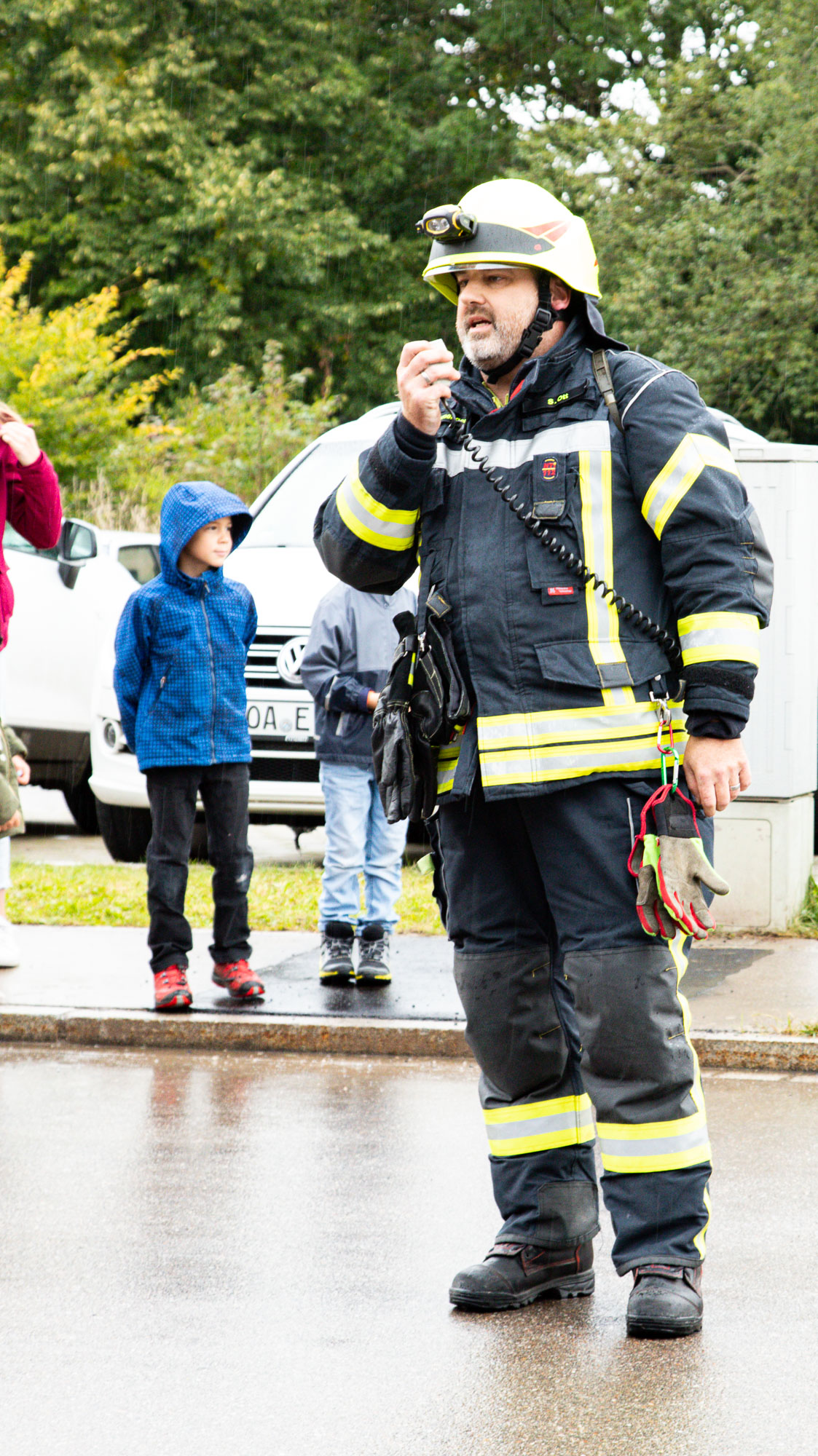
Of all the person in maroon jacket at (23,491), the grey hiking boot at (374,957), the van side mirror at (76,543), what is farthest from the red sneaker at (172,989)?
the van side mirror at (76,543)

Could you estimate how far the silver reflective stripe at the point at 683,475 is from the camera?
3.60m

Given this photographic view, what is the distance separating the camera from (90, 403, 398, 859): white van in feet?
29.5

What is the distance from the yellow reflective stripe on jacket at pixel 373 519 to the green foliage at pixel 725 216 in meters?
20.1

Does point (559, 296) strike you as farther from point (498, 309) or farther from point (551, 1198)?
point (551, 1198)

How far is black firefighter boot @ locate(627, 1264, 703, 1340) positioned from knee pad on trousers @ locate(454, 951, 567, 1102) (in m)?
0.44

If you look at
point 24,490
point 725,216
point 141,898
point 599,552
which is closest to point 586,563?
point 599,552

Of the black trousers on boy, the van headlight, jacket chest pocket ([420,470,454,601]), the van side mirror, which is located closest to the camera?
jacket chest pocket ([420,470,454,601])

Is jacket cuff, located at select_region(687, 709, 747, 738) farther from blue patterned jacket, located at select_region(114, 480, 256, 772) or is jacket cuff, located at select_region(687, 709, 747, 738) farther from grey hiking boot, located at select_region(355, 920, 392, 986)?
grey hiking boot, located at select_region(355, 920, 392, 986)

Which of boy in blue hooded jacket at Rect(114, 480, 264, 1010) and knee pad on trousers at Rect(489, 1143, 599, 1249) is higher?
boy in blue hooded jacket at Rect(114, 480, 264, 1010)

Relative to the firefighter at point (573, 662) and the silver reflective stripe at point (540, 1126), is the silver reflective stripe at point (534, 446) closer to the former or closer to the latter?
the firefighter at point (573, 662)

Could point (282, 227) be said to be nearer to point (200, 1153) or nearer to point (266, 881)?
Result: point (266, 881)

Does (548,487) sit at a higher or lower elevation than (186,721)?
higher

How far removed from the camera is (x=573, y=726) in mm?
3645

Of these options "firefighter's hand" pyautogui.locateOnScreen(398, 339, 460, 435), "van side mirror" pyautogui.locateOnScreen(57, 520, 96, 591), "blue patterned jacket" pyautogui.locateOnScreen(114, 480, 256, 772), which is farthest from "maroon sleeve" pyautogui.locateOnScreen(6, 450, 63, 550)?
"van side mirror" pyautogui.locateOnScreen(57, 520, 96, 591)
